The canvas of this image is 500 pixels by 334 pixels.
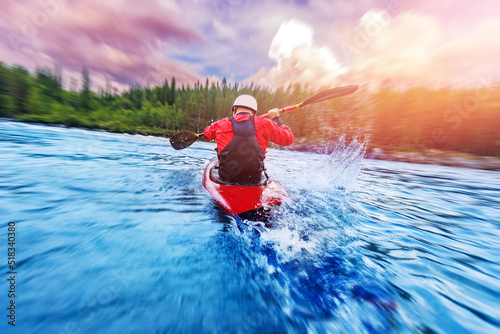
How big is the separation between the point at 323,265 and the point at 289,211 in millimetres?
1295

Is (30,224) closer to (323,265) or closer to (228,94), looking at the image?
(323,265)

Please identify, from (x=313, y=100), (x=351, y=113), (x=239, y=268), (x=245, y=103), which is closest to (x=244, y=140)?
(x=245, y=103)

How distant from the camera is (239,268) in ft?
6.39

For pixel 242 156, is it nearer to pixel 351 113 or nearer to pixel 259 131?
pixel 259 131

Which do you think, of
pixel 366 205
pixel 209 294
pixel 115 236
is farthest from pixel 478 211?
pixel 115 236

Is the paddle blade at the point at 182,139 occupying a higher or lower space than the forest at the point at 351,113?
lower

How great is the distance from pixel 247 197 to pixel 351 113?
36.5m

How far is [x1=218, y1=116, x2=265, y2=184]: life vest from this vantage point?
3.40 meters

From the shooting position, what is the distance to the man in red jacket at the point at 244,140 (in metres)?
3.42

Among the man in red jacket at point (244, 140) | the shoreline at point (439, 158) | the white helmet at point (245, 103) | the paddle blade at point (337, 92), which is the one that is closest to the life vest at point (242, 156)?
the man in red jacket at point (244, 140)

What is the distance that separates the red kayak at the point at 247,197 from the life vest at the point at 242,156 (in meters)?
0.20

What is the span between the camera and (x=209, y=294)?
162cm

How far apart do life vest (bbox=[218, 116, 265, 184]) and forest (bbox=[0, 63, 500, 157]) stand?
5.15 feet

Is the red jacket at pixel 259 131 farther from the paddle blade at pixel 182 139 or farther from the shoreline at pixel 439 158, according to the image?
the shoreline at pixel 439 158
